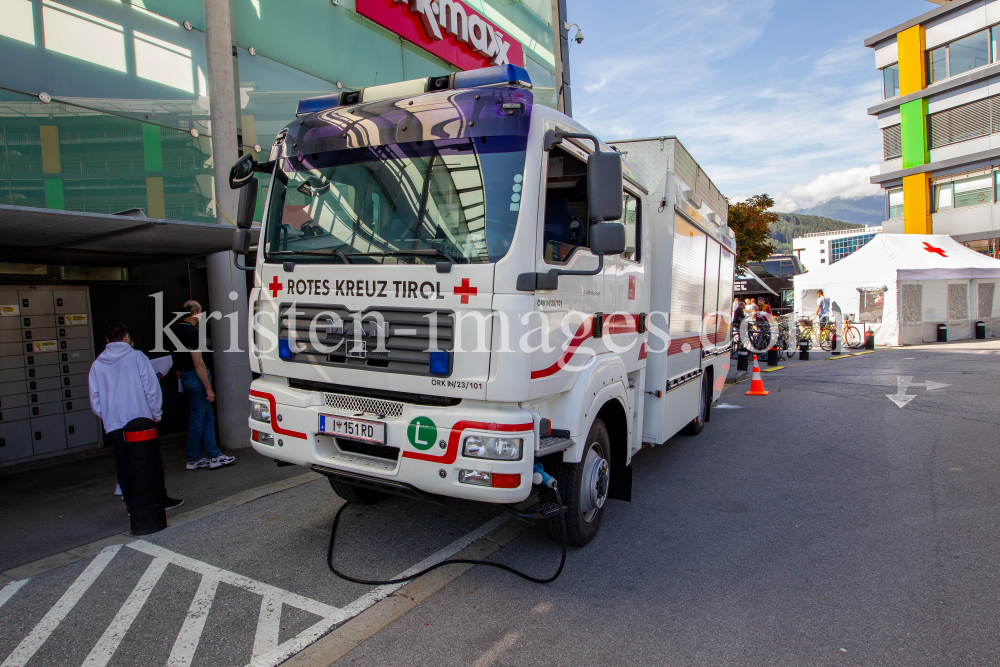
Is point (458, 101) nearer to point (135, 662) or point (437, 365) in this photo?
point (437, 365)

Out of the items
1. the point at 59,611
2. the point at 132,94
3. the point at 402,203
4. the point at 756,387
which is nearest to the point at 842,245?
the point at 756,387

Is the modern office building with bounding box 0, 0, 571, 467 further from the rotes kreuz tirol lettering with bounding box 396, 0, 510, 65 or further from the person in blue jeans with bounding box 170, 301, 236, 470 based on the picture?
the rotes kreuz tirol lettering with bounding box 396, 0, 510, 65

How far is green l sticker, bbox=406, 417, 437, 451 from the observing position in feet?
11.3

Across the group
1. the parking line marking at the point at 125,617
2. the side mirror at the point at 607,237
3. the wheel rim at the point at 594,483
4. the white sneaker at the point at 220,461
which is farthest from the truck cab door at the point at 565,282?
the white sneaker at the point at 220,461

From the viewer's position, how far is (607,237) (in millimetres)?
3445

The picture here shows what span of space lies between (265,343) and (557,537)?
7.90ft

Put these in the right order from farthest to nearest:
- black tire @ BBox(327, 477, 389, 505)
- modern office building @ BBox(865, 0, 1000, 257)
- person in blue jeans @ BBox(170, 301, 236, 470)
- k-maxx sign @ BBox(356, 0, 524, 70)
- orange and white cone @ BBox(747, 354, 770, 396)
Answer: modern office building @ BBox(865, 0, 1000, 257) < orange and white cone @ BBox(747, 354, 770, 396) < k-maxx sign @ BBox(356, 0, 524, 70) < person in blue jeans @ BBox(170, 301, 236, 470) < black tire @ BBox(327, 477, 389, 505)

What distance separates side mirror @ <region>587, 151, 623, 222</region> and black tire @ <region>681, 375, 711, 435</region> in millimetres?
4759

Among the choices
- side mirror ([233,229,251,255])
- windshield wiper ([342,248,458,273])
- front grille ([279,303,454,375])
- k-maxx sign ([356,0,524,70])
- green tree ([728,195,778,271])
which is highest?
k-maxx sign ([356,0,524,70])

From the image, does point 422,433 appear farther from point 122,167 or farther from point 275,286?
point 122,167

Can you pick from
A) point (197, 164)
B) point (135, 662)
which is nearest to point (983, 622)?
point (135, 662)

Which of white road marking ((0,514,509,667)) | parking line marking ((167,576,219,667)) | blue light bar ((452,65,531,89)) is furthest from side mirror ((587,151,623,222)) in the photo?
parking line marking ((167,576,219,667))

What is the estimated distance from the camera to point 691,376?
6656 millimetres

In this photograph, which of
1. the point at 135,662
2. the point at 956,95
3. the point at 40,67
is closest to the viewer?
the point at 135,662
